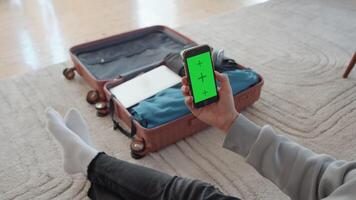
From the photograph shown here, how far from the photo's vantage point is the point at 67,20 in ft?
7.63

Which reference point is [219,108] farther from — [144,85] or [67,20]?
[67,20]

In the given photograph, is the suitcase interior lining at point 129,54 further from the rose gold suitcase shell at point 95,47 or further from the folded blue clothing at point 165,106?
the folded blue clothing at point 165,106

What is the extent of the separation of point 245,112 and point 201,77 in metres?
0.65

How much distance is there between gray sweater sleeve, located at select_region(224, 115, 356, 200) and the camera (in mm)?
640

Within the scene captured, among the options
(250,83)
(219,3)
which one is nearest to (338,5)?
(219,3)

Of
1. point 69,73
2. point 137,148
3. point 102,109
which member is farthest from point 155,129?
point 69,73

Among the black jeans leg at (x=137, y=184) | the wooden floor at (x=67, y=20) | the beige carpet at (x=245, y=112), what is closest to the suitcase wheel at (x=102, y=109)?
the beige carpet at (x=245, y=112)

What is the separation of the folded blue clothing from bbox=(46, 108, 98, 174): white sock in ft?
0.80

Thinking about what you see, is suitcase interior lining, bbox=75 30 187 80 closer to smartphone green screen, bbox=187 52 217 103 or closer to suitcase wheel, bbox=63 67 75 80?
suitcase wheel, bbox=63 67 75 80

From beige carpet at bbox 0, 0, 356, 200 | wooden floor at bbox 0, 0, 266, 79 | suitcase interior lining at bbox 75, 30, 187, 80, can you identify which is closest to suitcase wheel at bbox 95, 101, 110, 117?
beige carpet at bbox 0, 0, 356, 200

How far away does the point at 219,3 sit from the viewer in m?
2.53

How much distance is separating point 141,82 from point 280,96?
2.03 feet

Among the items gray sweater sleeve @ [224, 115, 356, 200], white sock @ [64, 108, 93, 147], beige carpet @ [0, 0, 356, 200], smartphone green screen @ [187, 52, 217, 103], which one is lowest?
beige carpet @ [0, 0, 356, 200]

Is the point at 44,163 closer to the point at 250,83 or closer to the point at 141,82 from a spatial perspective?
the point at 141,82
